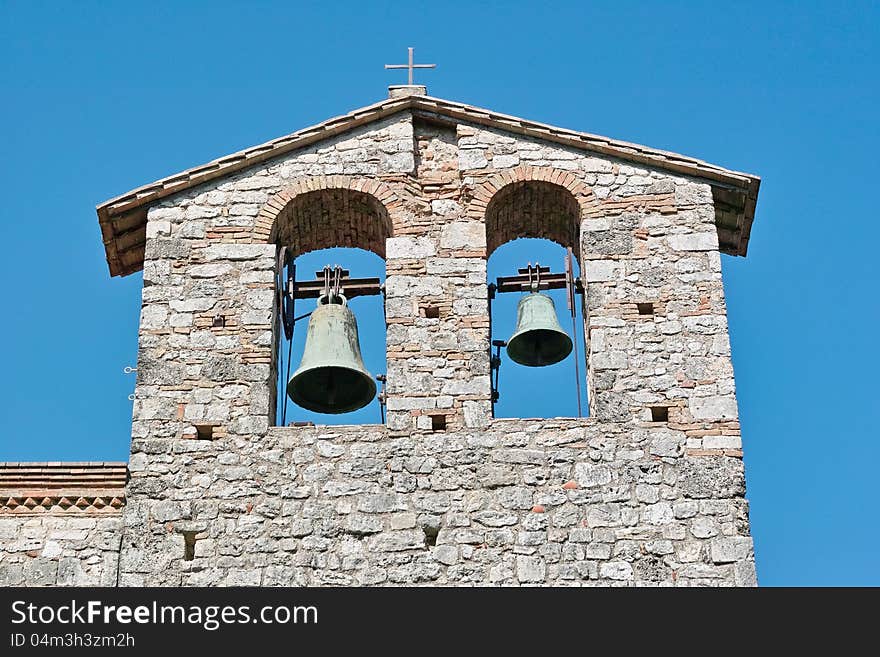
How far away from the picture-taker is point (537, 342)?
16.5 m

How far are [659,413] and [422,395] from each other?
5.72 feet

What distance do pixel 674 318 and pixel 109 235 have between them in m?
4.64

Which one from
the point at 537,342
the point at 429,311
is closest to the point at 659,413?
the point at 537,342

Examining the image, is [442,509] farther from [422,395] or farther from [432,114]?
[432,114]

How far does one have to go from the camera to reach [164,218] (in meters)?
16.9

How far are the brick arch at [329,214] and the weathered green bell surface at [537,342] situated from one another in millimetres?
1303

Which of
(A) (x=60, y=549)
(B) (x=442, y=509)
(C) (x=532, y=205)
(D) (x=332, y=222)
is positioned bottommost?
(A) (x=60, y=549)

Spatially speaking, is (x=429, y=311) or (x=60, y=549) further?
(x=429, y=311)

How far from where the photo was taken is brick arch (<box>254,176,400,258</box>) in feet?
55.2

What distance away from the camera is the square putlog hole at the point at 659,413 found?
15539 millimetres

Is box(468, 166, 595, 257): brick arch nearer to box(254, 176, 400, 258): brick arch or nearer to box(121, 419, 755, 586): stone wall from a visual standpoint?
box(254, 176, 400, 258): brick arch

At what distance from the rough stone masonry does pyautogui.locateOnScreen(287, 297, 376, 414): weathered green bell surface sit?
12.4 inches

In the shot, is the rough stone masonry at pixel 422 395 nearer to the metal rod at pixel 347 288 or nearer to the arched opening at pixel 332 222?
the arched opening at pixel 332 222

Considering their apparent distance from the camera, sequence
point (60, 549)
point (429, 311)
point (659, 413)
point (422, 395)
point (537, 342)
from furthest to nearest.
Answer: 1. point (537, 342)
2. point (429, 311)
3. point (422, 395)
4. point (659, 413)
5. point (60, 549)
